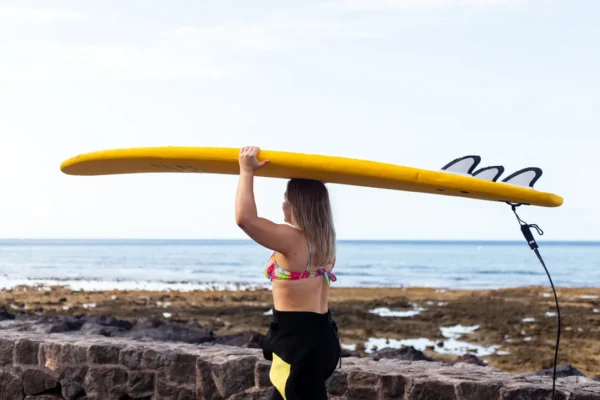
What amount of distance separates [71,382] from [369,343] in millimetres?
8259

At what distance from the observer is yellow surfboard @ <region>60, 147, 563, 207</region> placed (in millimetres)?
3787

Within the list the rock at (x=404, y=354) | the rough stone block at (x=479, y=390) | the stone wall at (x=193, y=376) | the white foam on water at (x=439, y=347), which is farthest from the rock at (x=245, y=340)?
the white foam on water at (x=439, y=347)

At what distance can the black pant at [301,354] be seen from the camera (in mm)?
3629

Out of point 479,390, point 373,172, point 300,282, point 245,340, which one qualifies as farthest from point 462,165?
point 245,340

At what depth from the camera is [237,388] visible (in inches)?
222

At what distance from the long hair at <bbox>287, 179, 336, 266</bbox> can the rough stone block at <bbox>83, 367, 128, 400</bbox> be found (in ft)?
10.1

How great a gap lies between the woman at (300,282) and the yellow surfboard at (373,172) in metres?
0.11

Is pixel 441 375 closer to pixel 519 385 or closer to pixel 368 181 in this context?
pixel 519 385

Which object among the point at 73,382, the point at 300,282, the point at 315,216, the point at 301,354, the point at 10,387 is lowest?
the point at 10,387

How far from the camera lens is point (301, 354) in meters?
3.64

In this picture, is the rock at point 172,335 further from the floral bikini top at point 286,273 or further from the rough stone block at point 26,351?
the floral bikini top at point 286,273

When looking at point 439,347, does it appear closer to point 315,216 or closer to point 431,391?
point 431,391

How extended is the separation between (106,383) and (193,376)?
0.81 metres

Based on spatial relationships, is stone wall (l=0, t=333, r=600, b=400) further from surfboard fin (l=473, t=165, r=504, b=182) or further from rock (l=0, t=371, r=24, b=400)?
surfboard fin (l=473, t=165, r=504, b=182)
